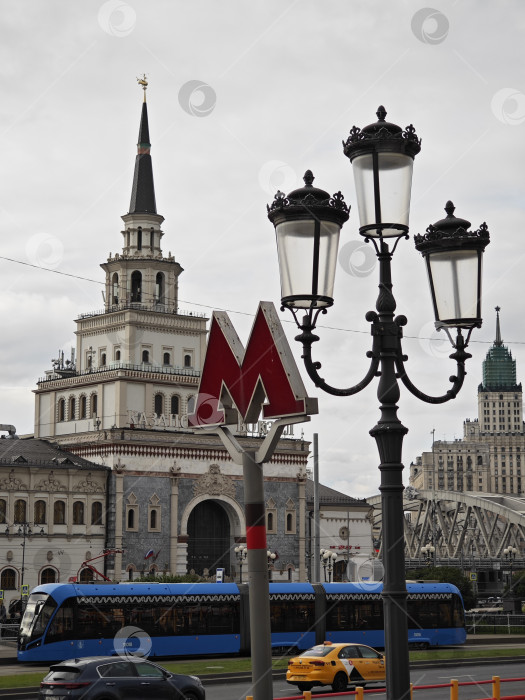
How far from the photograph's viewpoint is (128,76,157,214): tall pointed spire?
8381cm

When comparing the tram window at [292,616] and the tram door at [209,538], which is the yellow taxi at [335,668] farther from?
the tram door at [209,538]

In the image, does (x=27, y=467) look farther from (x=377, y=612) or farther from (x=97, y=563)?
(x=377, y=612)

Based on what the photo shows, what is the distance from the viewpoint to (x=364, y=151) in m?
9.49

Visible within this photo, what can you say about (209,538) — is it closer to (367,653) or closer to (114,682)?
(367,653)

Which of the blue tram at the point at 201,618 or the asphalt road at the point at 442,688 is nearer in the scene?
the asphalt road at the point at 442,688

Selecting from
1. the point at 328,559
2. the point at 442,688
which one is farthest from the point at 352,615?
the point at 328,559

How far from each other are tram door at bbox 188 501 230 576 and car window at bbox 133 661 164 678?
180 feet

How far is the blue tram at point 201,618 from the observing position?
3825 centimetres

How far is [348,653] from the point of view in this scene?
3012 cm

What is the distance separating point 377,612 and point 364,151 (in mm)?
37946

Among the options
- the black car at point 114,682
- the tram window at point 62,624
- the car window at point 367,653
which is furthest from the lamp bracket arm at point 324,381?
the tram window at point 62,624

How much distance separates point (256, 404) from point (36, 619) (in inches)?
1242

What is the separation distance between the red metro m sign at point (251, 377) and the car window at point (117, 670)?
14.2 m

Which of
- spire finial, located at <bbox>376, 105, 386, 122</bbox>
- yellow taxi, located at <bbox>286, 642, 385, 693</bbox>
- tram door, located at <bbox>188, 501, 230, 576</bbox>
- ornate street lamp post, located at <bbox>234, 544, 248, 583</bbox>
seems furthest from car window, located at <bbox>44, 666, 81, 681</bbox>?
tram door, located at <bbox>188, 501, 230, 576</bbox>
